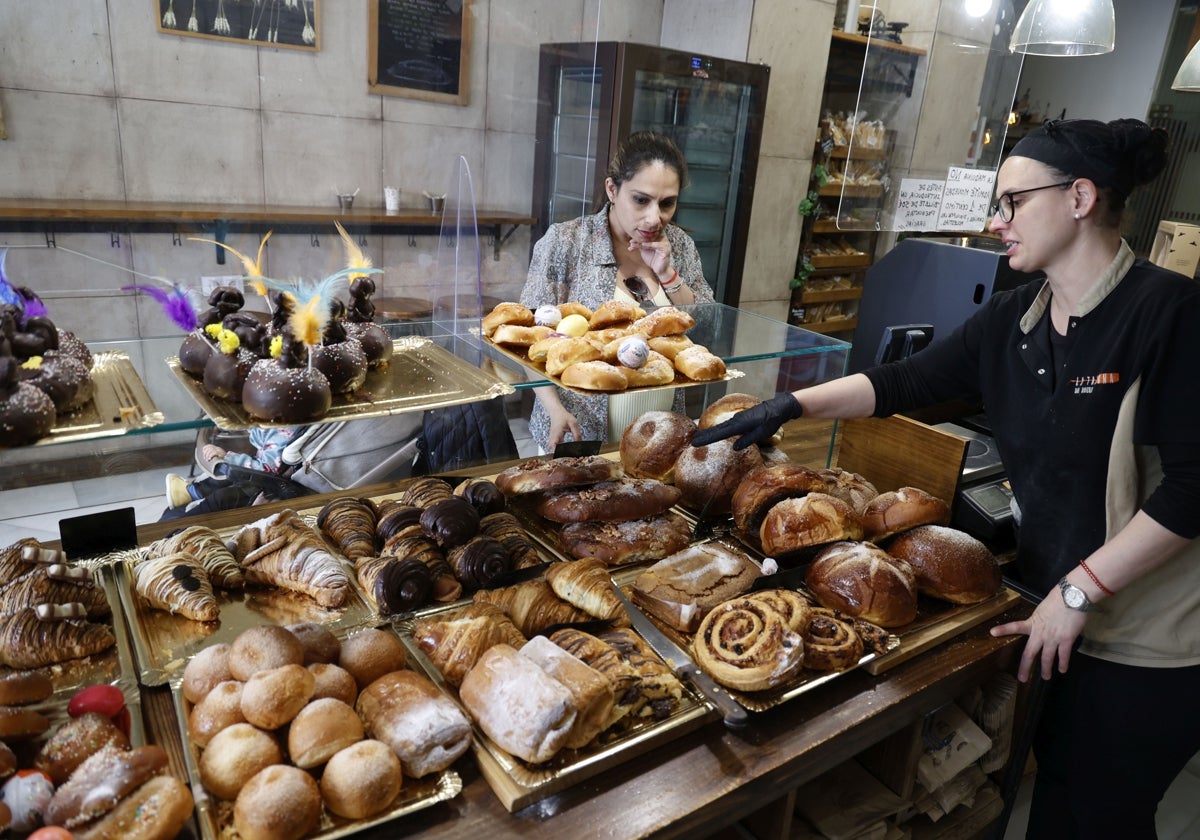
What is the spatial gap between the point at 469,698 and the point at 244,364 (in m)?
0.70

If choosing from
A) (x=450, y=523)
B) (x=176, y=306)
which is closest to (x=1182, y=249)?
(x=450, y=523)

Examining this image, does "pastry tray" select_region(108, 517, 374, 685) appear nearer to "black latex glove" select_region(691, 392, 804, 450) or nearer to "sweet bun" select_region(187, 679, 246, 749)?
"sweet bun" select_region(187, 679, 246, 749)

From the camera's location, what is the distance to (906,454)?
7.90ft

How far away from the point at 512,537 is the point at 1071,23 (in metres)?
3.76

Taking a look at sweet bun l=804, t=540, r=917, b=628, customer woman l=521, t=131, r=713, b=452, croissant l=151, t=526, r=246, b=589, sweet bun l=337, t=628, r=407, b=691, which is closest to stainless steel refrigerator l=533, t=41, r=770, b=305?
customer woman l=521, t=131, r=713, b=452

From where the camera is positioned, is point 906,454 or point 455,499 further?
point 906,454

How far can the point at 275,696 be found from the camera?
1.26 meters

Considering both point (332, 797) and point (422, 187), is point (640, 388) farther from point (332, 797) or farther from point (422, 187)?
point (422, 187)

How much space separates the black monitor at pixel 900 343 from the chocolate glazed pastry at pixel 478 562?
4.90 ft

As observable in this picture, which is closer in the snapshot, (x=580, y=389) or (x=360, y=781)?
(x=360, y=781)

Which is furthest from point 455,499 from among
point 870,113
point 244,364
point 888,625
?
point 870,113

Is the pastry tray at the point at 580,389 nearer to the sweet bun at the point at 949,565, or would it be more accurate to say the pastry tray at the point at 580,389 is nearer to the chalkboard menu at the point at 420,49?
the sweet bun at the point at 949,565

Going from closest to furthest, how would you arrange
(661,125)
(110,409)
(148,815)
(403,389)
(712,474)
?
1. (148,815)
2. (110,409)
3. (403,389)
4. (712,474)
5. (661,125)

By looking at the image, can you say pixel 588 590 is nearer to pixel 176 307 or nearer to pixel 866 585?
pixel 866 585
